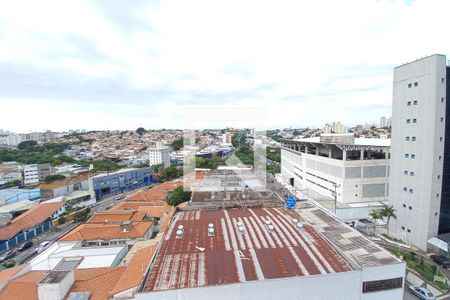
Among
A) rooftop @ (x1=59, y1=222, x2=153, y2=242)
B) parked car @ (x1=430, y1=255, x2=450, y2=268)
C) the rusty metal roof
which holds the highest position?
the rusty metal roof

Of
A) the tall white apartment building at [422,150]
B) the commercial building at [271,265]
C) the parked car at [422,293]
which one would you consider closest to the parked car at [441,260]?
the tall white apartment building at [422,150]

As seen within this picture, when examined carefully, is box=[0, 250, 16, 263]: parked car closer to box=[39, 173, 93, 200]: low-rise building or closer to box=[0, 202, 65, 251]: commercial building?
box=[0, 202, 65, 251]: commercial building

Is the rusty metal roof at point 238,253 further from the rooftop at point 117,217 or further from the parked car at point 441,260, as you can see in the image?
the parked car at point 441,260

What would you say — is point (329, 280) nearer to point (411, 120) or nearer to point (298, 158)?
point (411, 120)

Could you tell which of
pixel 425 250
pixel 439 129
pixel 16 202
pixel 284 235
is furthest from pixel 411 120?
pixel 16 202

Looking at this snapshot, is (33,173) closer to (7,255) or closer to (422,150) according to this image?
(7,255)

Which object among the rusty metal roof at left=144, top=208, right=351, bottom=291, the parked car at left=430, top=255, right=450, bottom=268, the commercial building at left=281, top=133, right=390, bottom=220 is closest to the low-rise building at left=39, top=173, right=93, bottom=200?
the rusty metal roof at left=144, top=208, right=351, bottom=291

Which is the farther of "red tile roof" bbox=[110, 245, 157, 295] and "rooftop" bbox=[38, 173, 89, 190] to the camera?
"rooftop" bbox=[38, 173, 89, 190]
